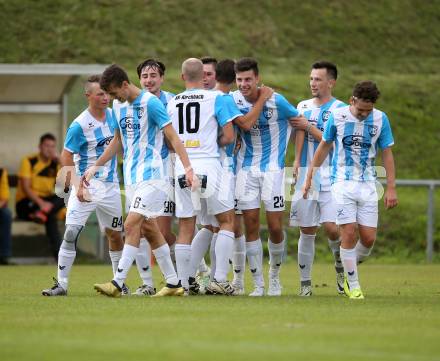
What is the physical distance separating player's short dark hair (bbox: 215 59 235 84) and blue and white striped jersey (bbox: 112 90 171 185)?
1140 mm

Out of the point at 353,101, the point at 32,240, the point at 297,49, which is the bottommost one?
A: the point at 32,240

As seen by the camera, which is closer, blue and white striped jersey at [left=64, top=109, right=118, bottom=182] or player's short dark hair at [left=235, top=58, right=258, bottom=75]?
player's short dark hair at [left=235, top=58, right=258, bottom=75]

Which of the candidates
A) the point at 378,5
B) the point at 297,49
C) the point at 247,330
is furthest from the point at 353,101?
the point at 378,5

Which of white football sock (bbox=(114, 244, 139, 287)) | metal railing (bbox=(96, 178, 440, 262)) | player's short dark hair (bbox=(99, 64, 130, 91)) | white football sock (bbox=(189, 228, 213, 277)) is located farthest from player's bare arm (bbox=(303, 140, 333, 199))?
metal railing (bbox=(96, 178, 440, 262))

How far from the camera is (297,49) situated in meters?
30.1

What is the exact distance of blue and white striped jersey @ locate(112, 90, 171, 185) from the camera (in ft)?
36.9

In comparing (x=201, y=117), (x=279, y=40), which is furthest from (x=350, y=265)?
(x=279, y=40)

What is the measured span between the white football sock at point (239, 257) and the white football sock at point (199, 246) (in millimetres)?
380

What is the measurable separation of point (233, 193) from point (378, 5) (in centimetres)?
2177

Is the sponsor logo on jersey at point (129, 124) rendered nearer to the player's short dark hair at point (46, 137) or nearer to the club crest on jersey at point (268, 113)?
the club crest on jersey at point (268, 113)

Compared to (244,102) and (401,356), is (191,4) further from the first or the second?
(401,356)

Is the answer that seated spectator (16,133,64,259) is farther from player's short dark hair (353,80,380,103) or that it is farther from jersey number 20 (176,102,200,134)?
player's short dark hair (353,80,380,103)

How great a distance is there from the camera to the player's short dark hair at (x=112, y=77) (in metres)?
11.1

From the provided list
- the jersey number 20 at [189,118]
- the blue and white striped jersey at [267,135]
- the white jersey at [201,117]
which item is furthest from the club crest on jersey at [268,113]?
the jersey number 20 at [189,118]
